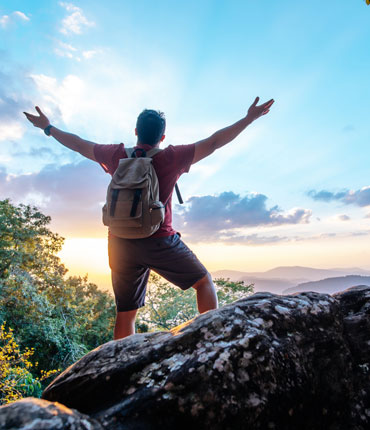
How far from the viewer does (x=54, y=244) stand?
18031 mm

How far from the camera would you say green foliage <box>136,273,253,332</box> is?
76.2ft

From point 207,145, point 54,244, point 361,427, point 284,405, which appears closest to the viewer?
point 284,405

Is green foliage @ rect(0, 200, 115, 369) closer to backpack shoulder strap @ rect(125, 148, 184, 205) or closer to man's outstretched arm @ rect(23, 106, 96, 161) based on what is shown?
man's outstretched arm @ rect(23, 106, 96, 161)

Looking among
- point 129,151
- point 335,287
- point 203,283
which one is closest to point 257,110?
point 129,151

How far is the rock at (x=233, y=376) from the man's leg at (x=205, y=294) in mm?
741

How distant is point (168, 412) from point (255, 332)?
609 millimetres

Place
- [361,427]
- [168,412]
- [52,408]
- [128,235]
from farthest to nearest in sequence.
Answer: [128,235] < [361,427] < [168,412] < [52,408]

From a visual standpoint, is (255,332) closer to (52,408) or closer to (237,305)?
(237,305)

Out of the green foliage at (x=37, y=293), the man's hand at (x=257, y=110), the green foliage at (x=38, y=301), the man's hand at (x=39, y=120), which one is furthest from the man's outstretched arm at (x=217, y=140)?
the green foliage at (x=37, y=293)

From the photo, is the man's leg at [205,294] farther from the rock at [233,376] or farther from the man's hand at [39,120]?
the man's hand at [39,120]

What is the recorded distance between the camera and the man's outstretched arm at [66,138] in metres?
2.97

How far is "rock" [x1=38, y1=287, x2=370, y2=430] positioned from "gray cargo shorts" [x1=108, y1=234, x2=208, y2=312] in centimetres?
80

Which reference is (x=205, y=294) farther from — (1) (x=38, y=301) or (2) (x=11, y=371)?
(1) (x=38, y=301)

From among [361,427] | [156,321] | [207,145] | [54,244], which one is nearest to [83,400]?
[361,427]
